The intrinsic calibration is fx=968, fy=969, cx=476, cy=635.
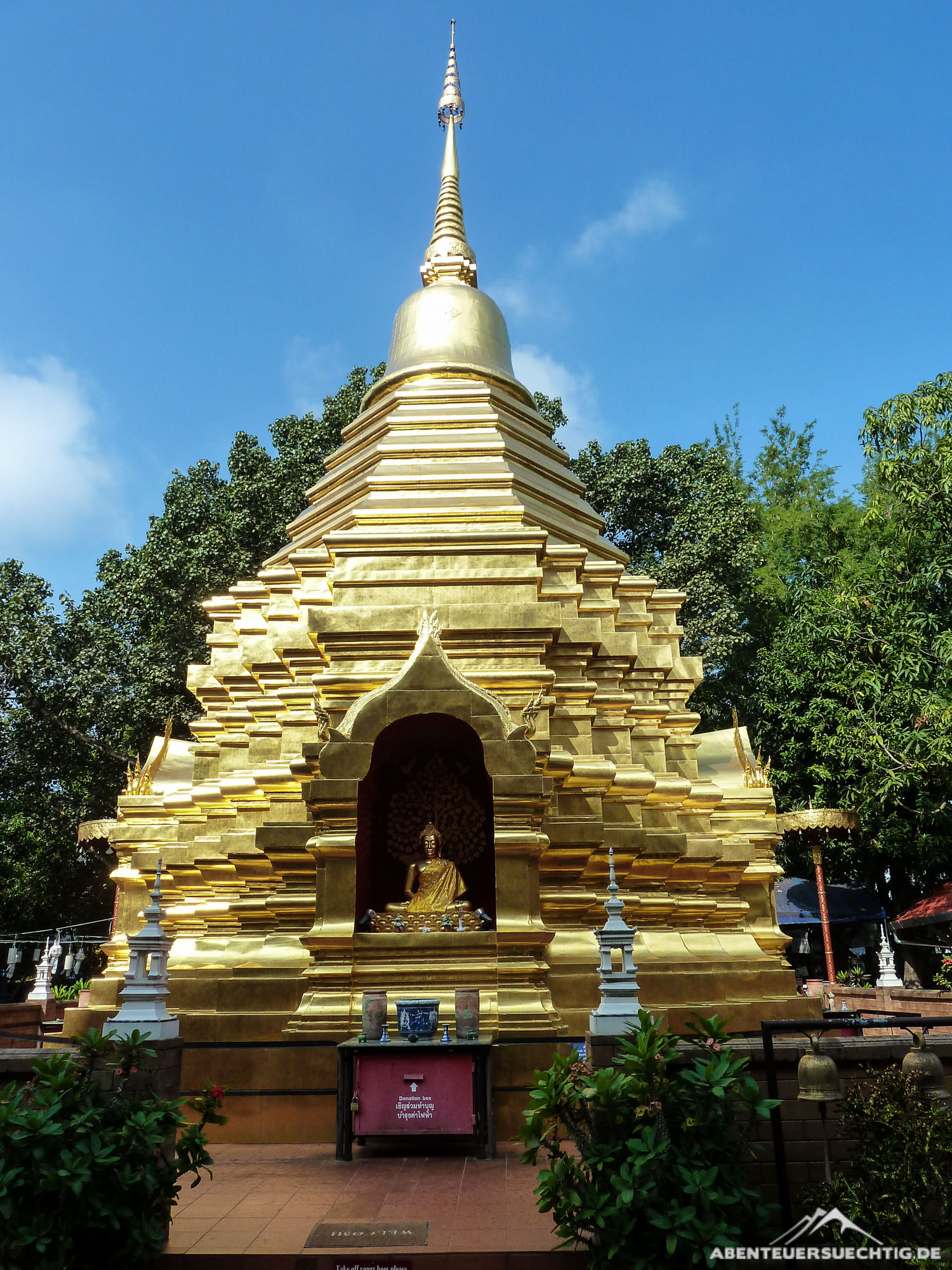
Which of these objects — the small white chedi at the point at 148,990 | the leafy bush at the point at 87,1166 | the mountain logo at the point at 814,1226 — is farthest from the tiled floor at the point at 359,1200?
the mountain logo at the point at 814,1226

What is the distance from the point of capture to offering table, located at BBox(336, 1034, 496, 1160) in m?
7.14

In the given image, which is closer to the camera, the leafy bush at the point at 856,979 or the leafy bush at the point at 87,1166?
the leafy bush at the point at 87,1166

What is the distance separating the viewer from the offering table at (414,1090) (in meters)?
7.14

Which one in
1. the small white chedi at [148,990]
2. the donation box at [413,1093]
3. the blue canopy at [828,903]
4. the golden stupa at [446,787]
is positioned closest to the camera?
the small white chedi at [148,990]

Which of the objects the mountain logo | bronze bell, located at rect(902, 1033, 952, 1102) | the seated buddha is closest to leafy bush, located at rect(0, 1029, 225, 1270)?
the mountain logo

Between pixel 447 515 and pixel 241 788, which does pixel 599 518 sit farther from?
pixel 241 788

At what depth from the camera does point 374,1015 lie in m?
7.65

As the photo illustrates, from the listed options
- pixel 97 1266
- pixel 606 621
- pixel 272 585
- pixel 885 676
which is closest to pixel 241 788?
pixel 272 585

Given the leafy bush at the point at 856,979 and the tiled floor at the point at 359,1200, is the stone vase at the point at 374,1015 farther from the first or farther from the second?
the leafy bush at the point at 856,979

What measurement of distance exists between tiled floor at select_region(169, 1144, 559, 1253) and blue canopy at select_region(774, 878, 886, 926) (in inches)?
864

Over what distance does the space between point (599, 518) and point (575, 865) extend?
691 cm

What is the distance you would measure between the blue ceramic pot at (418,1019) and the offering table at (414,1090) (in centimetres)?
26

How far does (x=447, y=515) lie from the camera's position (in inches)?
475

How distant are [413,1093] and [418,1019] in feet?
1.77
